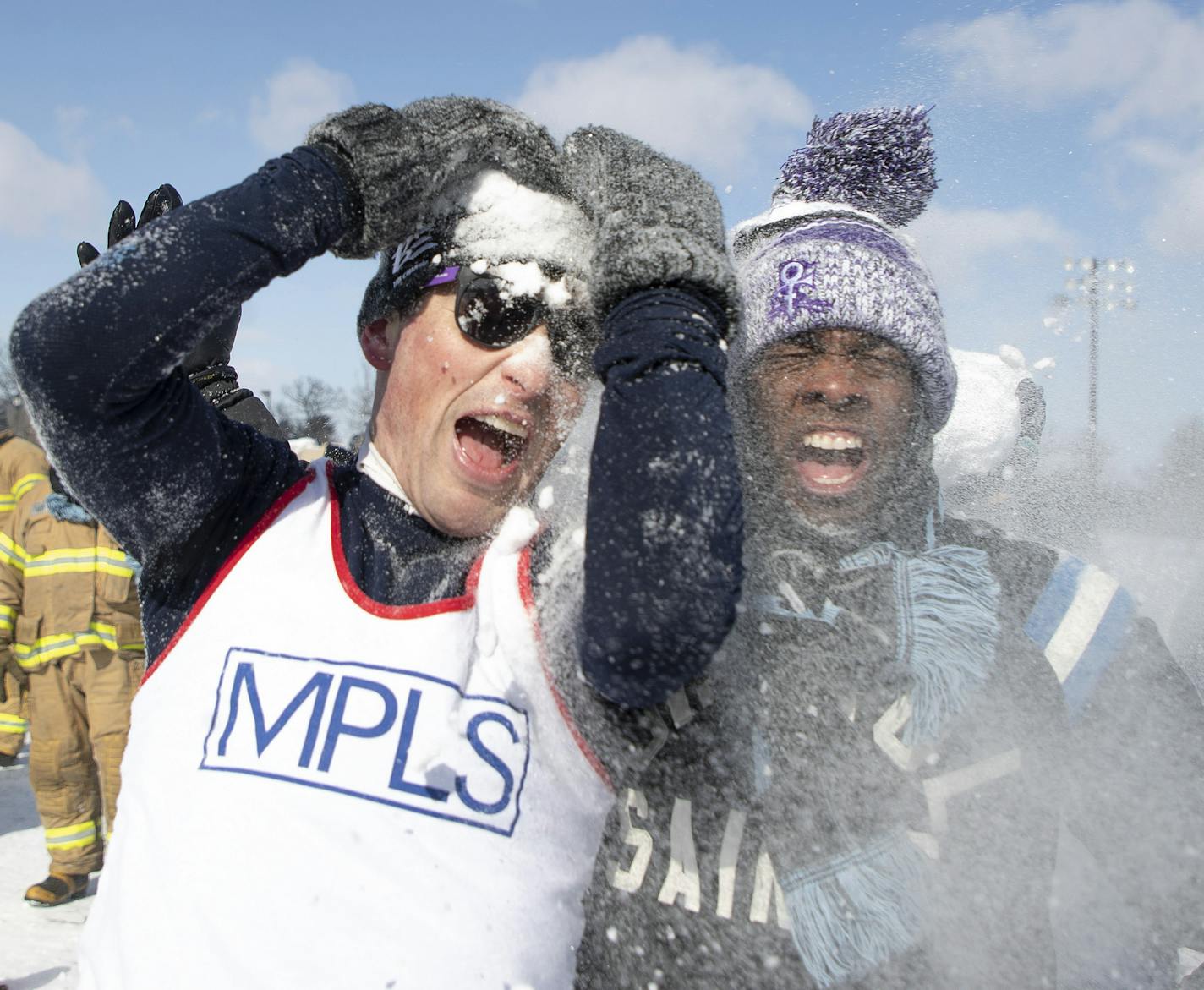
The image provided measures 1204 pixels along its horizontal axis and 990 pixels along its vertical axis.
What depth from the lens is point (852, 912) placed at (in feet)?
4.79

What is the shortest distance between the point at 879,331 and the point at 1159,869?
1187 millimetres

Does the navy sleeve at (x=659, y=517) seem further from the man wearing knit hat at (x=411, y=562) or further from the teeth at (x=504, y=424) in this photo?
the teeth at (x=504, y=424)

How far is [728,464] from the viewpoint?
44.5 inches

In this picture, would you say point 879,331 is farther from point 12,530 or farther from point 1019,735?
point 12,530

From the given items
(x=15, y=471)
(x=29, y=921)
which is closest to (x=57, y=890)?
(x=29, y=921)

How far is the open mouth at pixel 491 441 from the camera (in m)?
1.56

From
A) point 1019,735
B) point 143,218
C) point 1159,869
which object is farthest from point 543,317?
point 143,218

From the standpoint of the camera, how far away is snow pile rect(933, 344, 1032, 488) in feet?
8.13

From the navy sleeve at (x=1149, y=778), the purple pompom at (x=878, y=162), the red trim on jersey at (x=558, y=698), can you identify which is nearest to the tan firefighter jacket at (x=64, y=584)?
the red trim on jersey at (x=558, y=698)

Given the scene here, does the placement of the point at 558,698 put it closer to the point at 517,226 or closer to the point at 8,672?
the point at 517,226

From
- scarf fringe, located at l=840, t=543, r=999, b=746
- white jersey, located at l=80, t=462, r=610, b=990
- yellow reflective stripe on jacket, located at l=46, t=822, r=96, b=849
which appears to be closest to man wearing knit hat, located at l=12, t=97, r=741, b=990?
white jersey, located at l=80, t=462, r=610, b=990

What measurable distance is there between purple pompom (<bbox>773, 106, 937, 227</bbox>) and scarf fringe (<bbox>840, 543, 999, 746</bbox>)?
0.78 m

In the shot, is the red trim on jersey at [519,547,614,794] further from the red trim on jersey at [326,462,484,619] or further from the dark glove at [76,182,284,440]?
the dark glove at [76,182,284,440]

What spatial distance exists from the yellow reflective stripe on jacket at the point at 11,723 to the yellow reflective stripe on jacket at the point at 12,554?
96 cm
